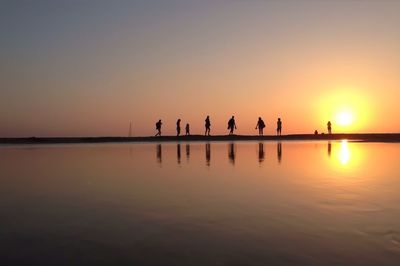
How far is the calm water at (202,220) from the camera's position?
5.34 m

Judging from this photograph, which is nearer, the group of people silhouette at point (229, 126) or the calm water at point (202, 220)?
the calm water at point (202, 220)

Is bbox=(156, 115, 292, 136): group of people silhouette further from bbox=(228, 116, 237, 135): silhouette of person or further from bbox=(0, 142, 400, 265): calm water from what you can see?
bbox=(0, 142, 400, 265): calm water

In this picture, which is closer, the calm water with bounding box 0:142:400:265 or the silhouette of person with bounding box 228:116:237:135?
the calm water with bounding box 0:142:400:265

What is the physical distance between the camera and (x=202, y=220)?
288 inches

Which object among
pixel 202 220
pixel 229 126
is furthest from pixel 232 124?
pixel 202 220

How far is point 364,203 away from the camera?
28.5 ft

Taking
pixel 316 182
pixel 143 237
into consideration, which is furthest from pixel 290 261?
pixel 316 182

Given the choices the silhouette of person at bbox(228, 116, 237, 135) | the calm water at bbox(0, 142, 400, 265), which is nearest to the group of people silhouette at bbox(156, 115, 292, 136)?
the silhouette of person at bbox(228, 116, 237, 135)

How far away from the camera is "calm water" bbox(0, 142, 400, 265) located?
534 cm

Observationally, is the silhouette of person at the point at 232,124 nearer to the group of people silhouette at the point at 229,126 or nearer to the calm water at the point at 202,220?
the group of people silhouette at the point at 229,126

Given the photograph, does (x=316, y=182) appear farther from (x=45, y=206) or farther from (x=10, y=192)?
(x=10, y=192)

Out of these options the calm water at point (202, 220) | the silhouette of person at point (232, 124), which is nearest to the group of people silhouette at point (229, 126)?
the silhouette of person at point (232, 124)

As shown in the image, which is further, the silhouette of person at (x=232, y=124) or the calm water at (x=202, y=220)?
the silhouette of person at (x=232, y=124)

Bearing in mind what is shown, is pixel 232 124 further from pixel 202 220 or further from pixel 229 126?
pixel 202 220
